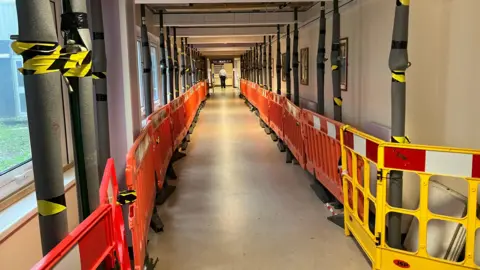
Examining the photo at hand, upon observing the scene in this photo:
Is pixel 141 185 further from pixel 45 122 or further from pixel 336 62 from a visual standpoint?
pixel 336 62

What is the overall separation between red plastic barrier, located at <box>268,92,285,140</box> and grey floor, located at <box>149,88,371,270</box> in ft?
3.12

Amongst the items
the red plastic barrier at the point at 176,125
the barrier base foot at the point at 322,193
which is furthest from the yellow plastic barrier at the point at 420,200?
the red plastic barrier at the point at 176,125

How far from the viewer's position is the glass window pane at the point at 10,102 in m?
2.95

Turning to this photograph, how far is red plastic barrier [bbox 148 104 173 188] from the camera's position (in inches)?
183

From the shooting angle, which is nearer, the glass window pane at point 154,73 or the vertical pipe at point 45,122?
the vertical pipe at point 45,122

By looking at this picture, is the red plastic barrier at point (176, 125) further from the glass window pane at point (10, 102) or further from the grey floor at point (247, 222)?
the glass window pane at point (10, 102)

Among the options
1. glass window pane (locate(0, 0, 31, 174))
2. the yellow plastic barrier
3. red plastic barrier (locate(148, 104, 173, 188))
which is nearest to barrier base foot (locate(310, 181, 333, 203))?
the yellow plastic barrier

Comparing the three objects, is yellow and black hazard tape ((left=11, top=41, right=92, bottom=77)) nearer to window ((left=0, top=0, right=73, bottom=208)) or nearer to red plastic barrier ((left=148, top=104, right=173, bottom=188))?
window ((left=0, top=0, right=73, bottom=208))

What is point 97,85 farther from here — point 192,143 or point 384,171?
point 192,143

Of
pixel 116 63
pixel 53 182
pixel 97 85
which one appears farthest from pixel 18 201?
pixel 53 182

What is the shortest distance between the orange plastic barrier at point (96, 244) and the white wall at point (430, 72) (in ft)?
8.12

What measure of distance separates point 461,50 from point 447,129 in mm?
623

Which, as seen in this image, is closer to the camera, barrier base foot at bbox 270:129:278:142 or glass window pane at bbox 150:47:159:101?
barrier base foot at bbox 270:129:278:142

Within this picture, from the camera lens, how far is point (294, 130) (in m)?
6.61
